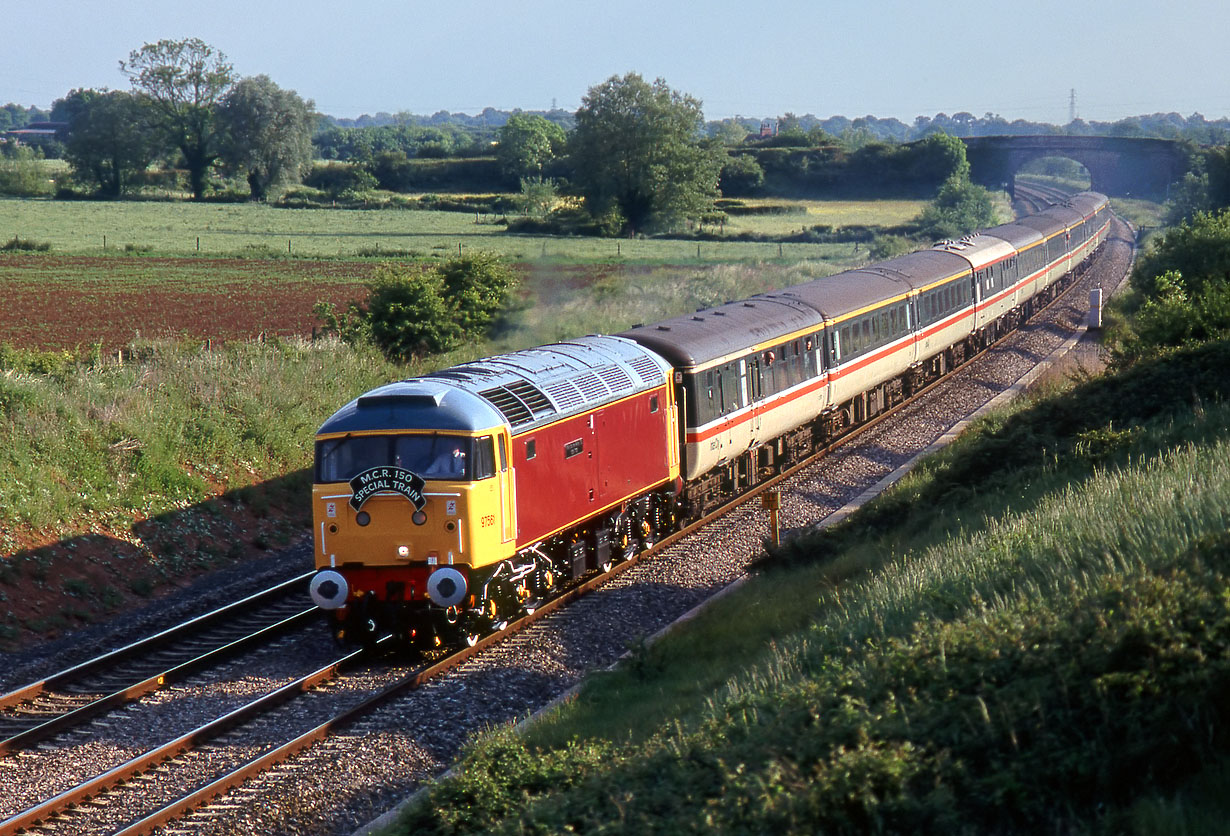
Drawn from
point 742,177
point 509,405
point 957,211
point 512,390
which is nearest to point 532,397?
point 512,390

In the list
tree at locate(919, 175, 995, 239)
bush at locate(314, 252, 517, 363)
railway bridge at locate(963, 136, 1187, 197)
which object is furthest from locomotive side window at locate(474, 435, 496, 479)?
railway bridge at locate(963, 136, 1187, 197)

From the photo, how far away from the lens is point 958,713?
7137mm

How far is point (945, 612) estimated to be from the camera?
942 cm

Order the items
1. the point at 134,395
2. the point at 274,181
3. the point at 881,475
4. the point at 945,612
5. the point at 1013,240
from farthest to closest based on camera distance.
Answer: the point at 274,181 → the point at 1013,240 → the point at 881,475 → the point at 134,395 → the point at 945,612

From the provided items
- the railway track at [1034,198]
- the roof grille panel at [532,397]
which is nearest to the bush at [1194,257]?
the roof grille panel at [532,397]

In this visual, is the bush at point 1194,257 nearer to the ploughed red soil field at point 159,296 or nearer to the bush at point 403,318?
the bush at point 403,318

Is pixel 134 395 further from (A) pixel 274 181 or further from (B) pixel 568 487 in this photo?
(A) pixel 274 181

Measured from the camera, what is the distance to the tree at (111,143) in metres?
101

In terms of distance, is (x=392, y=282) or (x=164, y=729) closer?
(x=164, y=729)

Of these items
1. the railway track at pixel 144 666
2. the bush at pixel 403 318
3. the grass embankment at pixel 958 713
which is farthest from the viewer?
the bush at pixel 403 318

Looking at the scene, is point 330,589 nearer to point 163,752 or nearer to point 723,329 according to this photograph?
point 163,752

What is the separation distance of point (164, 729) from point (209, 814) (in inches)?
91.5

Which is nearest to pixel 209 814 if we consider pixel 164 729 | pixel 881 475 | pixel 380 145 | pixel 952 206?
pixel 164 729

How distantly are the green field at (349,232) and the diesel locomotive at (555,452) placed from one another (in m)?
29.4
